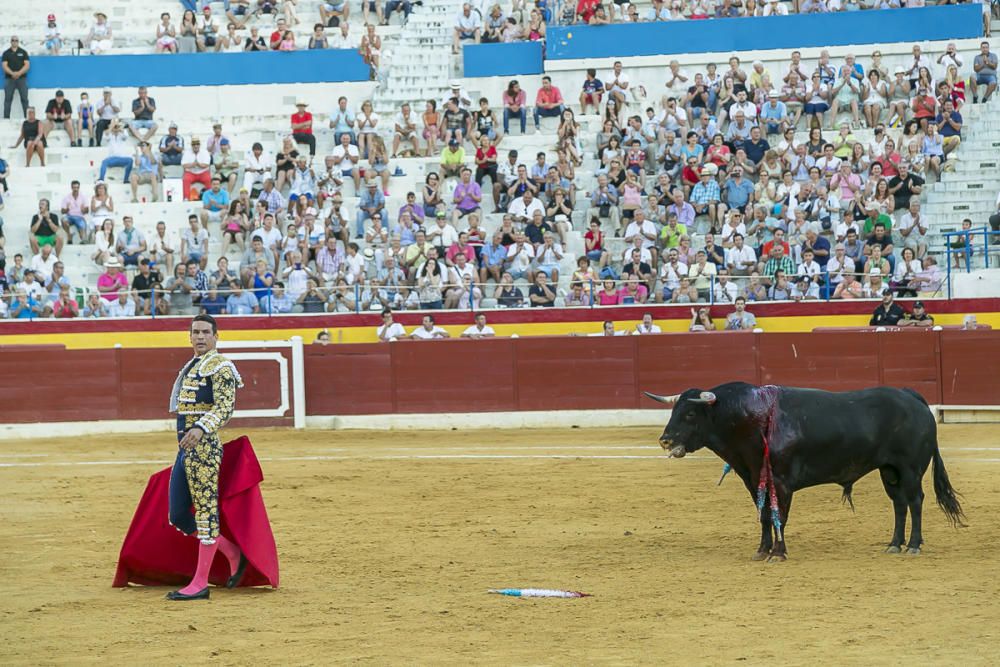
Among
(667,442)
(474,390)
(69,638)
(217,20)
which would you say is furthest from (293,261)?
(69,638)

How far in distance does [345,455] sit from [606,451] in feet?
8.84

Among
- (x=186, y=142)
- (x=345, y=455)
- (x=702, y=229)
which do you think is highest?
(x=186, y=142)

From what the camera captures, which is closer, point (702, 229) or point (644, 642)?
point (644, 642)

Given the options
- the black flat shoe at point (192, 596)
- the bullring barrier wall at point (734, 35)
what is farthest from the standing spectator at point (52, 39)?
the black flat shoe at point (192, 596)

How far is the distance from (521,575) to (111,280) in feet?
42.1

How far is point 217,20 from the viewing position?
2533cm

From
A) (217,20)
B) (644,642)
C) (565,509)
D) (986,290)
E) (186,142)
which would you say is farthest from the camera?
(217,20)

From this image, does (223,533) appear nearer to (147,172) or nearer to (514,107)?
(147,172)

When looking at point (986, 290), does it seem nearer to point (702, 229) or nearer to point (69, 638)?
point (702, 229)

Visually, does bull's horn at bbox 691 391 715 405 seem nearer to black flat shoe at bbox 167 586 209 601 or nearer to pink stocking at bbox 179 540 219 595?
pink stocking at bbox 179 540 219 595

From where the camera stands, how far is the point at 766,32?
74.6 ft

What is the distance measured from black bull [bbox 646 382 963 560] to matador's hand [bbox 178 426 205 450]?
2.60 m

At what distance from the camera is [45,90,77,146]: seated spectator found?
2261 cm

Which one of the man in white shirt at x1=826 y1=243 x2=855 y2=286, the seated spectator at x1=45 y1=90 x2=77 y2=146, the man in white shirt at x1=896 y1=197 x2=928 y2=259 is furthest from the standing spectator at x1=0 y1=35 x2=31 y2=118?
the man in white shirt at x1=896 y1=197 x2=928 y2=259
